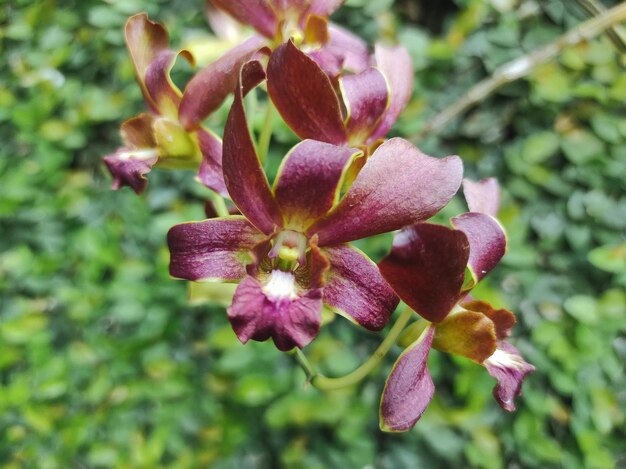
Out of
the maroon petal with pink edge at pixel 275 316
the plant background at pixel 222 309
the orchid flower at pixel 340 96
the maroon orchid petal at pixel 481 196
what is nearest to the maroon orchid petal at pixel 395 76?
the orchid flower at pixel 340 96

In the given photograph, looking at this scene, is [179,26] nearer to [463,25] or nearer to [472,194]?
[463,25]

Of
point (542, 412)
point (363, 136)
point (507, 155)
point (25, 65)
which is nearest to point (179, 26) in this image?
point (25, 65)

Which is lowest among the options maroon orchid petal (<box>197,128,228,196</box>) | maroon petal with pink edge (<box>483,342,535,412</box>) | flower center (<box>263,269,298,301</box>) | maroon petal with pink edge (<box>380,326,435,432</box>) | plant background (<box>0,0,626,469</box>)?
plant background (<box>0,0,626,469</box>)

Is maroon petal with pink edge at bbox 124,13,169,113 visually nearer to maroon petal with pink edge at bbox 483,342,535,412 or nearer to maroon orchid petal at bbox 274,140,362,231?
maroon orchid petal at bbox 274,140,362,231

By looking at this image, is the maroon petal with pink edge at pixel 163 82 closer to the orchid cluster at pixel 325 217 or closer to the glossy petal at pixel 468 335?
the orchid cluster at pixel 325 217

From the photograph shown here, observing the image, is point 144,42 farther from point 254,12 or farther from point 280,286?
point 280,286

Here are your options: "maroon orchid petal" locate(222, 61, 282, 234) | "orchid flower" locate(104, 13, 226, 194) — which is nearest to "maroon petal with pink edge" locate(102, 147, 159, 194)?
"orchid flower" locate(104, 13, 226, 194)
